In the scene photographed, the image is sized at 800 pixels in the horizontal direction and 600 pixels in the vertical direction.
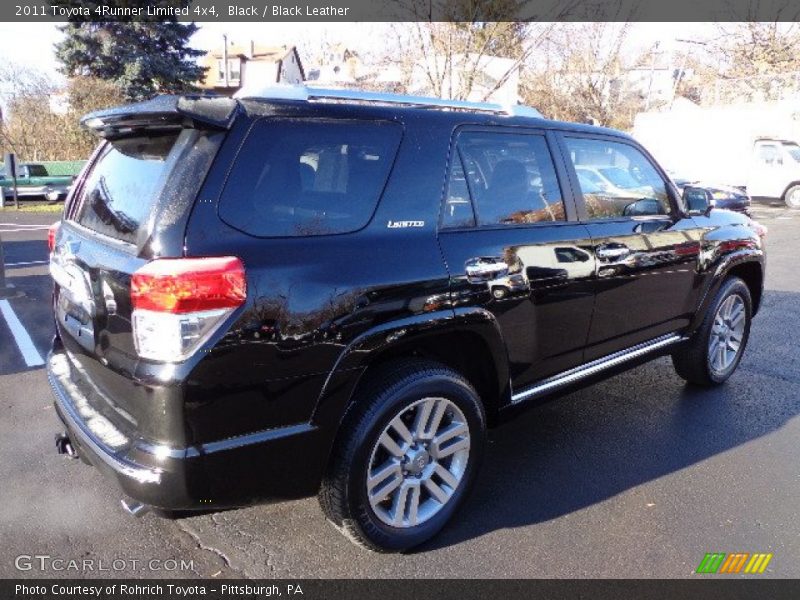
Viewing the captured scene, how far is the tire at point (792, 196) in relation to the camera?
67.7 feet

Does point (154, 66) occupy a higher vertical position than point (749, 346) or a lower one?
higher

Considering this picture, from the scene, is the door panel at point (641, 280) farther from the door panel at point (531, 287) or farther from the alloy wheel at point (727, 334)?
the alloy wheel at point (727, 334)

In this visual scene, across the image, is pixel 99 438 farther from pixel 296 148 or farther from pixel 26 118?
pixel 26 118

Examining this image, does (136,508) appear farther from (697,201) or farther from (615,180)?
(697,201)

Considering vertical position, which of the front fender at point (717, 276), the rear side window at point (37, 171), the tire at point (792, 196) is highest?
the front fender at point (717, 276)

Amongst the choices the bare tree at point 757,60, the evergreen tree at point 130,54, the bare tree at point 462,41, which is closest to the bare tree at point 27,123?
the evergreen tree at point 130,54

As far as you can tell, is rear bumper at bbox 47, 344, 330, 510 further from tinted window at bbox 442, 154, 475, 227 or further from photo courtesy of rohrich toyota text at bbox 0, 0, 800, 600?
tinted window at bbox 442, 154, 475, 227

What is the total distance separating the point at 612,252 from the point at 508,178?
810 millimetres

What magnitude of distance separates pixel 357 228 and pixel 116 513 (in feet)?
6.01

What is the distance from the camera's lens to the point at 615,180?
3.90 meters

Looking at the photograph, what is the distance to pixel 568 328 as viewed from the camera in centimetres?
330

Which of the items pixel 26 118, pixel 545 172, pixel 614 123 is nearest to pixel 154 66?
pixel 26 118

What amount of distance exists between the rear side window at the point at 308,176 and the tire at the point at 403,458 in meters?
0.70

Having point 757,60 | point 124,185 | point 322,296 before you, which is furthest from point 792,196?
point 124,185
